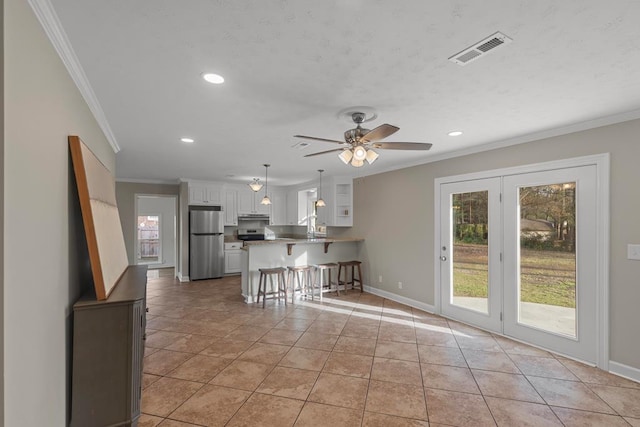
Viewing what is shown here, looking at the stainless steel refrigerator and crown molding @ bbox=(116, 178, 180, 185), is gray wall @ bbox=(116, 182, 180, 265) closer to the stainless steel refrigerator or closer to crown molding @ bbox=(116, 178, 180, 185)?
crown molding @ bbox=(116, 178, 180, 185)

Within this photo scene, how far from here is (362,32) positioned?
1.61 m

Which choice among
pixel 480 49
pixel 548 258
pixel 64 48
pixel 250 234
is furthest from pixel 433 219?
pixel 250 234

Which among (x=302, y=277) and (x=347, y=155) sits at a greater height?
(x=347, y=155)

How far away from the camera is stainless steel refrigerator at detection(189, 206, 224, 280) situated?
7.23m

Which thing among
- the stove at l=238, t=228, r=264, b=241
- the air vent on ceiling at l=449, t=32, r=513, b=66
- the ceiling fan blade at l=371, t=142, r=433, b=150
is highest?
the air vent on ceiling at l=449, t=32, r=513, b=66

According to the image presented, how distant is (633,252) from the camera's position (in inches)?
111

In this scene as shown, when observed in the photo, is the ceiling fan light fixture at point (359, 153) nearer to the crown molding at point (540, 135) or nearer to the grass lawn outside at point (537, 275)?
the crown molding at point (540, 135)

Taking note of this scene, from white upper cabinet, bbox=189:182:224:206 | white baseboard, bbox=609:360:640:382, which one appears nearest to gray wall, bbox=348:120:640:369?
white baseboard, bbox=609:360:640:382

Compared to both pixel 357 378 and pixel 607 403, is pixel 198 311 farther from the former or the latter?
Answer: pixel 607 403

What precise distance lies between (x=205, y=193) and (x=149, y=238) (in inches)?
136

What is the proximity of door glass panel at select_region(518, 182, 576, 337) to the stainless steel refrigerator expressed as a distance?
632 centimetres

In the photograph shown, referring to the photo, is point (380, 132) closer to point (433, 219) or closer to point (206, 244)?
point (433, 219)

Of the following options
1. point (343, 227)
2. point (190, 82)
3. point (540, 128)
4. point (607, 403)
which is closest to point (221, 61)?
point (190, 82)

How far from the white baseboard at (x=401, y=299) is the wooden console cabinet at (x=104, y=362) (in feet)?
13.6
